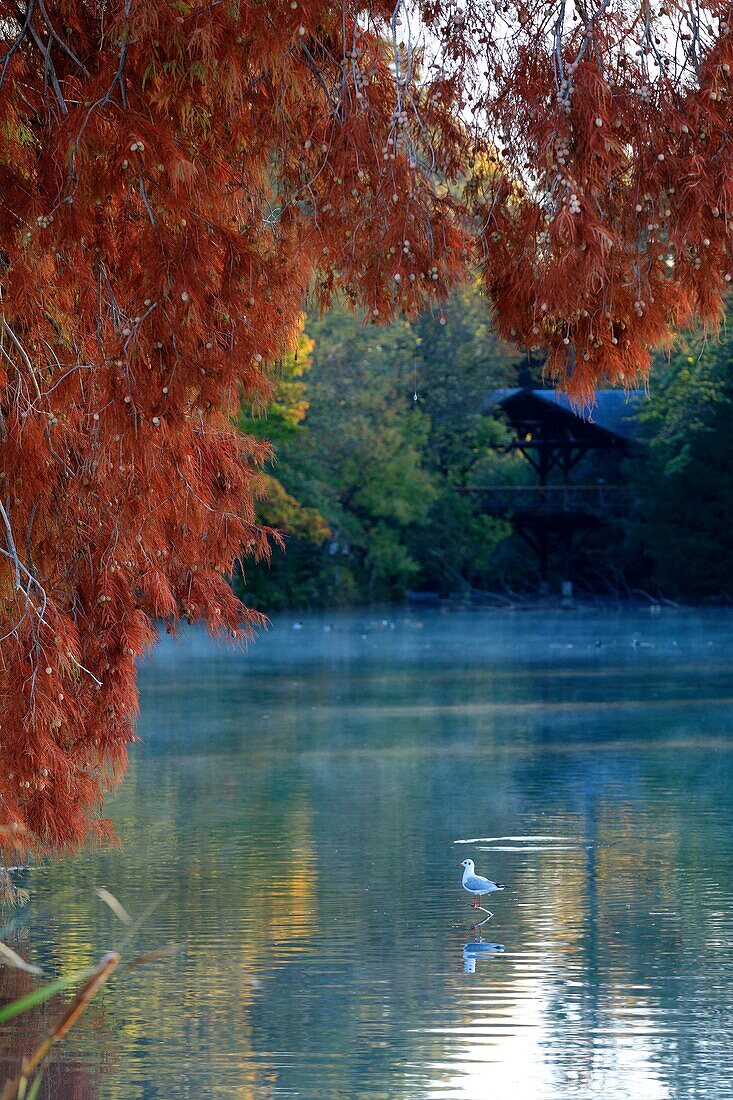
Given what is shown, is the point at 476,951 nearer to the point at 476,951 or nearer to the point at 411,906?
the point at 476,951

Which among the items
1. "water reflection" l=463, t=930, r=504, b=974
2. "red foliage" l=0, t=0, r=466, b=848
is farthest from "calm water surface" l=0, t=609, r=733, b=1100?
"red foliage" l=0, t=0, r=466, b=848

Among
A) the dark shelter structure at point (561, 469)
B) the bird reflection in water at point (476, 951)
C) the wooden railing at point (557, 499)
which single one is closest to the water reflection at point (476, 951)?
the bird reflection in water at point (476, 951)

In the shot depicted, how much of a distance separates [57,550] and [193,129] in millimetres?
2502

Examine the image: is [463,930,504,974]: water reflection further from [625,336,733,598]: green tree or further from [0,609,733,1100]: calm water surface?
[625,336,733,598]: green tree

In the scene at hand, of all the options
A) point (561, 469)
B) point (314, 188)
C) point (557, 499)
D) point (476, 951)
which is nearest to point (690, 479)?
point (557, 499)

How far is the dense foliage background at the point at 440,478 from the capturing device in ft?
168

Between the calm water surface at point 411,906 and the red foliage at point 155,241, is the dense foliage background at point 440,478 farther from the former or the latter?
the red foliage at point 155,241

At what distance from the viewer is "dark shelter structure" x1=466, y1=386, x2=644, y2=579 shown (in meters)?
56.7

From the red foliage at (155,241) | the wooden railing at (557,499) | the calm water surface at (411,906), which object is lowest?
the calm water surface at (411,906)

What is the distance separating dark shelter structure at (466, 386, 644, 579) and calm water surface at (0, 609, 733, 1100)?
1178 inches

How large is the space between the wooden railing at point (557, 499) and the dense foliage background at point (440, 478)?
0.52 metres

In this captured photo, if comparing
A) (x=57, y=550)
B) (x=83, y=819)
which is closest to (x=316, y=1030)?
(x=83, y=819)

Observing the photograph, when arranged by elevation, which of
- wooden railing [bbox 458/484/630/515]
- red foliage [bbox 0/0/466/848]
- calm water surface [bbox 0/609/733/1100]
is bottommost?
calm water surface [bbox 0/609/733/1100]

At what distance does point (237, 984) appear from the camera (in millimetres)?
10141
